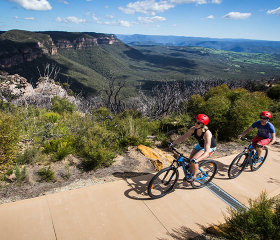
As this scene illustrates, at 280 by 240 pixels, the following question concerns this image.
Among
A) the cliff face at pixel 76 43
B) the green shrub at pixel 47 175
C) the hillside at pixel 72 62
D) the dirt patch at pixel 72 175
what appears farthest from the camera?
the cliff face at pixel 76 43

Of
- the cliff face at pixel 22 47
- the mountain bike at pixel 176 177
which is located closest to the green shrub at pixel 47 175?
the mountain bike at pixel 176 177

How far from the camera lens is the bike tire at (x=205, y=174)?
4425 millimetres

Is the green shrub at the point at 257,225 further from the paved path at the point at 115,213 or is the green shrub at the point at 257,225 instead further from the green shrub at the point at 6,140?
the green shrub at the point at 6,140

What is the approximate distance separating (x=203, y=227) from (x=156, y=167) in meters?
1.98

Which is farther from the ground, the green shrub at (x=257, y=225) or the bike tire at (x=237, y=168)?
the green shrub at (x=257, y=225)

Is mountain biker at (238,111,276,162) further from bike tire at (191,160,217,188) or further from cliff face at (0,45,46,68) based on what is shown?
cliff face at (0,45,46,68)

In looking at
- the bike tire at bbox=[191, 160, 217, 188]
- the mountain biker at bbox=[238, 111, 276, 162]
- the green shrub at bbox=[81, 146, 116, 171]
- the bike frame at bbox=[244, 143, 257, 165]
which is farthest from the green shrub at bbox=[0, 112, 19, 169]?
the mountain biker at bbox=[238, 111, 276, 162]

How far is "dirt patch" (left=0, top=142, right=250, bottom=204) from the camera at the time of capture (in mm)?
3734

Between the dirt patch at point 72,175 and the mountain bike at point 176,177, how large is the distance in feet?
2.45

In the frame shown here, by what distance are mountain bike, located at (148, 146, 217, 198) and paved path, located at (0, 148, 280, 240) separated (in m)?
0.16

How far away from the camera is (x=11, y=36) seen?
101 m

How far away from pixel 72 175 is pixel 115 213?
1450mm

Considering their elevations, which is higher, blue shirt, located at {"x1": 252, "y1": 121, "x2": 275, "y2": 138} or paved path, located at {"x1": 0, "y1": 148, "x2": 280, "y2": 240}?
blue shirt, located at {"x1": 252, "y1": 121, "x2": 275, "y2": 138}

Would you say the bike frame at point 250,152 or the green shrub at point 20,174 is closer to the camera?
the green shrub at point 20,174
